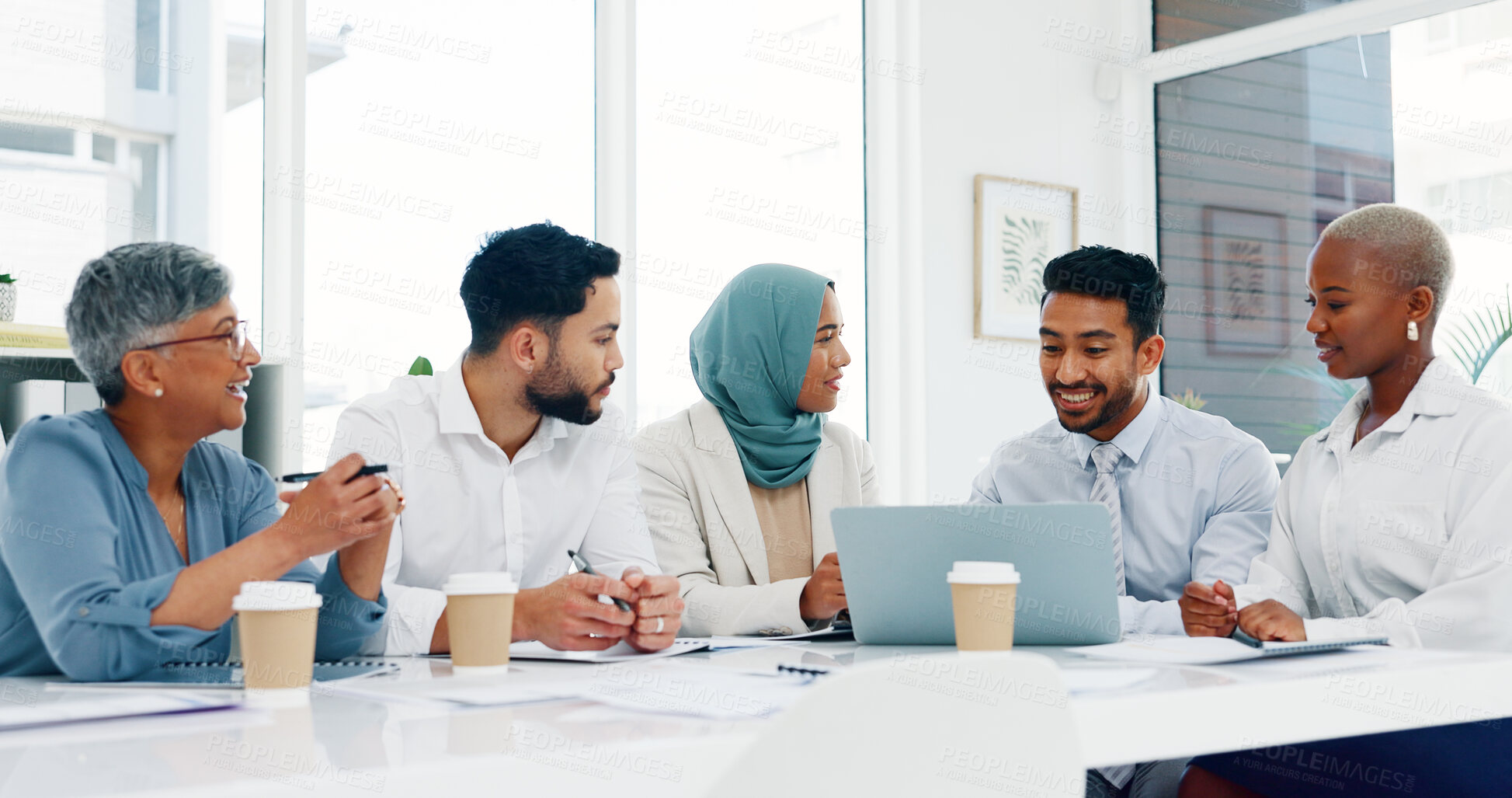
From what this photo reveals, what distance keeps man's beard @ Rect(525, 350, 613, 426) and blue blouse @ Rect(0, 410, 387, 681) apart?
0.53m

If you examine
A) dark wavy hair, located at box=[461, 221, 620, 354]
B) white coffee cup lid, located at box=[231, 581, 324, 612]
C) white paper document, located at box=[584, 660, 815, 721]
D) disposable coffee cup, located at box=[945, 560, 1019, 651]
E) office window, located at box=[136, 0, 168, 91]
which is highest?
office window, located at box=[136, 0, 168, 91]

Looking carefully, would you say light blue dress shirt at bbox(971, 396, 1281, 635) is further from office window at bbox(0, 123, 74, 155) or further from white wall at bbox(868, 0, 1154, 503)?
office window at bbox(0, 123, 74, 155)

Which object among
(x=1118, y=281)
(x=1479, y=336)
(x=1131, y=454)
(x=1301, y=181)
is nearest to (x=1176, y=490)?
(x=1131, y=454)

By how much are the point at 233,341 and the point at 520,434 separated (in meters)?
0.63

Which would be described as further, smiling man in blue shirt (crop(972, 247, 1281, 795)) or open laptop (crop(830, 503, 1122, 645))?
smiling man in blue shirt (crop(972, 247, 1281, 795))

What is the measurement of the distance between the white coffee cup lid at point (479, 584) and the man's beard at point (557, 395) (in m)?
0.78

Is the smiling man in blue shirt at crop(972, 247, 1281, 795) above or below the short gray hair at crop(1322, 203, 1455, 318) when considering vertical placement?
below

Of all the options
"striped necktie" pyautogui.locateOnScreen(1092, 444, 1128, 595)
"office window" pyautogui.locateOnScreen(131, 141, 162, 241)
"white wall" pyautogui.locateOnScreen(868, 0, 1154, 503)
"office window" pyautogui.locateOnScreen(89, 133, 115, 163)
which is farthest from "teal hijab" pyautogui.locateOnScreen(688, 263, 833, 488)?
"white wall" pyautogui.locateOnScreen(868, 0, 1154, 503)

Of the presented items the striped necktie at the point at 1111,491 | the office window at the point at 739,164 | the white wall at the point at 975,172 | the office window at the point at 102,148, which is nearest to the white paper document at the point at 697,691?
the striped necktie at the point at 1111,491

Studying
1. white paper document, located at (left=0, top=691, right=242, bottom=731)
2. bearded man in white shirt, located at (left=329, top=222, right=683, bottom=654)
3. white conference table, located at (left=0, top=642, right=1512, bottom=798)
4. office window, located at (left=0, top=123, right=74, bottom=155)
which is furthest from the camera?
office window, located at (left=0, top=123, right=74, bottom=155)

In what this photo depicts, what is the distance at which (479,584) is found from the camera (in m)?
1.20

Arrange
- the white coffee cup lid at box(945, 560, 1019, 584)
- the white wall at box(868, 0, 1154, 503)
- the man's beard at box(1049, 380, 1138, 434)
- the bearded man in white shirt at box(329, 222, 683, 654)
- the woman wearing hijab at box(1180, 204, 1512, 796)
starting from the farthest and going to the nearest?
the white wall at box(868, 0, 1154, 503) < the man's beard at box(1049, 380, 1138, 434) < the bearded man in white shirt at box(329, 222, 683, 654) < the woman wearing hijab at box(1180, 204, 1512, 796) < the white coffee cup lid at box(945, 560, 1019, 584)

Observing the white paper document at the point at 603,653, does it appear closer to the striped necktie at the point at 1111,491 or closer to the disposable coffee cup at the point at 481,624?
the disposable coffee cup at the point at 481,624

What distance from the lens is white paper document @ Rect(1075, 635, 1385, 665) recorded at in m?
1.27
